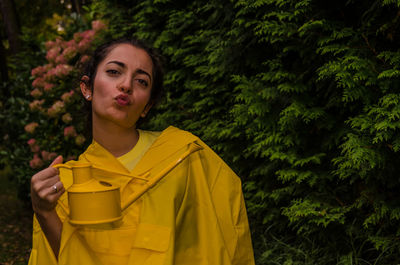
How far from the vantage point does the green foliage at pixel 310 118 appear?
7.67 feet

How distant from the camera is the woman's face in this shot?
1793 millimetres

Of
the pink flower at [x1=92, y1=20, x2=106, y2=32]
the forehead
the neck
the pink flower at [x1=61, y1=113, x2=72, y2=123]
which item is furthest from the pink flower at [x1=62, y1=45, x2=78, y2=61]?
the neck

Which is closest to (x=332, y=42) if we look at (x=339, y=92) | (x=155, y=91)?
(x=339, y=92)

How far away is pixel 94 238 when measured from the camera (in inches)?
64.3

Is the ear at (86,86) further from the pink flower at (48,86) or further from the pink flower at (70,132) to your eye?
the pink flower at (48,86)

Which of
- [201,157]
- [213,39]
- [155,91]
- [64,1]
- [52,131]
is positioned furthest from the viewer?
[64,1]

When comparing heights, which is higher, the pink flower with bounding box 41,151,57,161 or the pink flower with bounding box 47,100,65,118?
the pink flower with bounding box 47,100,65,118

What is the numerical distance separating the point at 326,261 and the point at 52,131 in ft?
13.7

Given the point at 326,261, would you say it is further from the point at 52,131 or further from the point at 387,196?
the point at 52,131

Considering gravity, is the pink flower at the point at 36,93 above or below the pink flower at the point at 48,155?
above

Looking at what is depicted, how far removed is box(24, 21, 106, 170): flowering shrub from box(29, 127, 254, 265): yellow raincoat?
10.9 ft

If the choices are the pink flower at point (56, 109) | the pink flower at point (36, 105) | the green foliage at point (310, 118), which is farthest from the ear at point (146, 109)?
the pink flower at point (36, 105)

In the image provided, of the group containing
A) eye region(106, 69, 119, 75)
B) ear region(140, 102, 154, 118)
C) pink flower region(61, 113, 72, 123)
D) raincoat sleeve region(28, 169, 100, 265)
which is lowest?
pink flower region(61, 113, 72, 123)

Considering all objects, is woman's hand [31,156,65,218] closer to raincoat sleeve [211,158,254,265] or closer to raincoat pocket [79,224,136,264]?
raincoat pocket [79,224,136,264]
